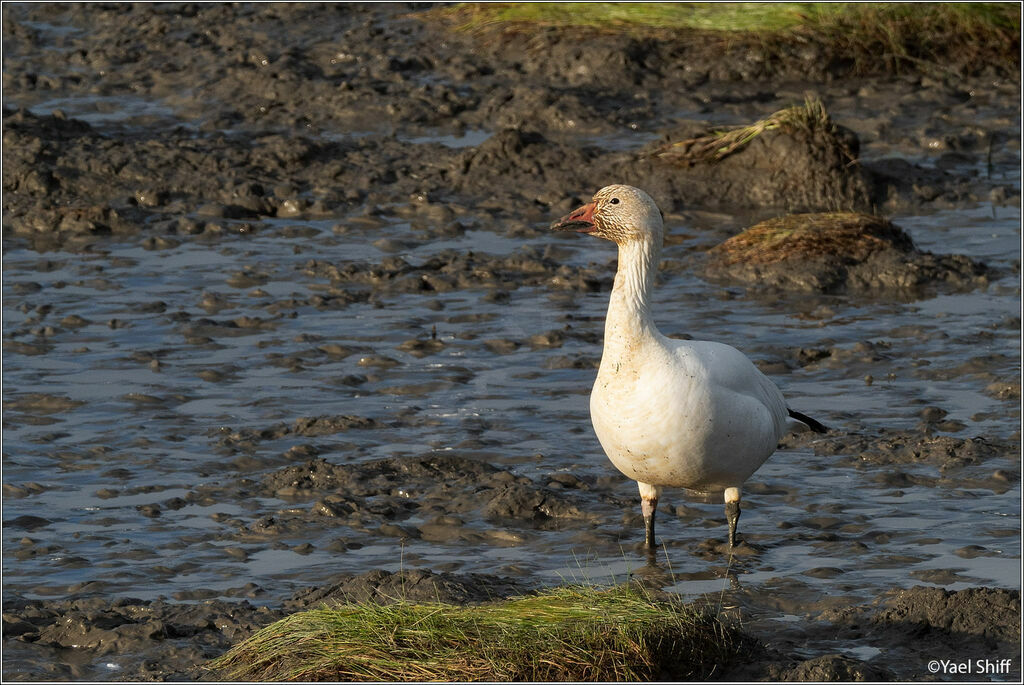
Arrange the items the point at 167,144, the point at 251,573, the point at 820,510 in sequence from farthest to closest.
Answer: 1. the point at 167,144
2. the point at 820,510
3. the point at 251,573

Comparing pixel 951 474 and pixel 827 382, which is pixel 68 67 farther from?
pixel 951 474

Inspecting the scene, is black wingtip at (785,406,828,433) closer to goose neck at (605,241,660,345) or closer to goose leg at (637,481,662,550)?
goose leg at (637,481,662,550)

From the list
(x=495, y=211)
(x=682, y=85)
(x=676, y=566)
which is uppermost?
(x=682, y=85)

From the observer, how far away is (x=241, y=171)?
46.8 ft

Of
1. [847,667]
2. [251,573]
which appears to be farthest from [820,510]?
[251,573]

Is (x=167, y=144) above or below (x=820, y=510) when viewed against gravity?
above

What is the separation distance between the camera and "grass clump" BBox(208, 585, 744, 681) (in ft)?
19.4

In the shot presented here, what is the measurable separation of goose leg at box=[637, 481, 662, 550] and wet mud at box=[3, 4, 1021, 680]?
13 centimetres

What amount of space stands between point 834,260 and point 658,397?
16.9 feet

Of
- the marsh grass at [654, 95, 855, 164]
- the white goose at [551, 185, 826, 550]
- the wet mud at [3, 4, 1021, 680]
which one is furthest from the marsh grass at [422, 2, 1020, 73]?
the white goose at [551, 185, 826, 550]

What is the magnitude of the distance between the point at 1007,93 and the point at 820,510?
9.26 m

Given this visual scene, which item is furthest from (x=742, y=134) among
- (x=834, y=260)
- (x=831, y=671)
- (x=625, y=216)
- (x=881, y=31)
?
(x=831, y=671)

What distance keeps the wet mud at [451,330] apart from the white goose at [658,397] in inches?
18.7

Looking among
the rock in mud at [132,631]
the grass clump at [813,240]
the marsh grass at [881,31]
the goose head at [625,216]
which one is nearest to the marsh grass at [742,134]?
the grass clump at [813,240]
